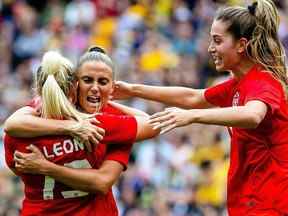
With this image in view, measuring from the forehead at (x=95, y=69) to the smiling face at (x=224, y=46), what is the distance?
2.19ft

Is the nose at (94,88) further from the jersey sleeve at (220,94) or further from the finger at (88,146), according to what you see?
the jersey sleeve at (220,94)

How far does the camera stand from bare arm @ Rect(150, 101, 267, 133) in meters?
5.90

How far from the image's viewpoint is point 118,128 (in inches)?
248

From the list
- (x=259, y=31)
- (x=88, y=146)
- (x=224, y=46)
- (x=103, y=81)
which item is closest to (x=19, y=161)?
(x=88, y=146)

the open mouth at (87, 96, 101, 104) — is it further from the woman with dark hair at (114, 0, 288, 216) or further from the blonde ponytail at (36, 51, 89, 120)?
the woman with dark hair at (114, 0, 288, 216)

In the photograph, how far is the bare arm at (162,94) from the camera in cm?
727

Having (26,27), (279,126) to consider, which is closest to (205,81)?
(26,27)

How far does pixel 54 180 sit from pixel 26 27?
33.3 ft

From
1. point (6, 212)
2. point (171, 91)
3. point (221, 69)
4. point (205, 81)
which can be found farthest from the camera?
point (205, 81)

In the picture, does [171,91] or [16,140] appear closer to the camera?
[16,140]

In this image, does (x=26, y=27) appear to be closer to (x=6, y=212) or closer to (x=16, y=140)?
(x=6, y=212)

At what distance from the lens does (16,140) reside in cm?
631

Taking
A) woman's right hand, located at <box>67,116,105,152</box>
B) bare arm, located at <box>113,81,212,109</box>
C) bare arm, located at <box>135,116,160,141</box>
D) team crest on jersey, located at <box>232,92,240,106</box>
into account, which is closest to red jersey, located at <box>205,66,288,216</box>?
team crest on jersey, located at <box>232,92,240,106</box>

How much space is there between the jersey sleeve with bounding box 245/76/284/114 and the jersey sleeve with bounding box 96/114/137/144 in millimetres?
676
